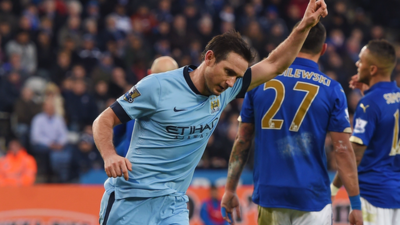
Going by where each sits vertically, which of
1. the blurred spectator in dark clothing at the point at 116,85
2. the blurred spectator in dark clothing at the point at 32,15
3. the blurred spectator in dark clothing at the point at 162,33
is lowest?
the blurred spectator in dark clothing at the point at 116,85

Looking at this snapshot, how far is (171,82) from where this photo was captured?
12.5ft

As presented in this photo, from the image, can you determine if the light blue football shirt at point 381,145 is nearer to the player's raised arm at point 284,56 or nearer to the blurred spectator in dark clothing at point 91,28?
the player's raised arm at point 284,56

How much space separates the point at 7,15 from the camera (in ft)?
46.1

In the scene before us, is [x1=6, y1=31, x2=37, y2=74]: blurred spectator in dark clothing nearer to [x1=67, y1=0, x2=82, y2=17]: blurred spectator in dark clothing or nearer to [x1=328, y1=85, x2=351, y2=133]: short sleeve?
[x1=67, y1=0, x2=82, y2=17]: blurred spectator in dark clothing

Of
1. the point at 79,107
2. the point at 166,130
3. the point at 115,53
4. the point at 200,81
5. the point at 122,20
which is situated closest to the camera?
the point at 166,130

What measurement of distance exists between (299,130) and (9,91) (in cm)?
967

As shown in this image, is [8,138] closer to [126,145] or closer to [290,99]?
[126,145]

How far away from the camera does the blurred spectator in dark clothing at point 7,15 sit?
45.7 feet

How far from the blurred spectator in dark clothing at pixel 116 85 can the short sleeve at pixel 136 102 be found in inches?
382

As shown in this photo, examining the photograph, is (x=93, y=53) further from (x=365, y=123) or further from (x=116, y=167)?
(x=116, y=167)

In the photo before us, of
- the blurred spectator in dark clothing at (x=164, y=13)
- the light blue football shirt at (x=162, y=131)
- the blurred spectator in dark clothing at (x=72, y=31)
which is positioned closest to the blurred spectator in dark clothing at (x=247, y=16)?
the blurred spectator in dark clothing at (x=164, y=13)

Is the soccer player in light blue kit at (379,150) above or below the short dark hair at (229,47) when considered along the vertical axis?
below

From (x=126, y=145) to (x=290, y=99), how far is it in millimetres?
1866

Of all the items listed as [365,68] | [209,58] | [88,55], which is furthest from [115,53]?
[209,58]
